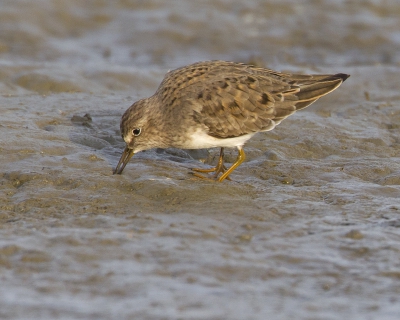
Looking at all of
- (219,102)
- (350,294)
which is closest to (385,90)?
(219,102)

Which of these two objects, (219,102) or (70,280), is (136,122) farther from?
(70,280)

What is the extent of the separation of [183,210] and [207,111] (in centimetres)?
154

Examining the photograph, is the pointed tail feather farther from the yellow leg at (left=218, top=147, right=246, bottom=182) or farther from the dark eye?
the dark eye

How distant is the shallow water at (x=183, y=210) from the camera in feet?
19.2

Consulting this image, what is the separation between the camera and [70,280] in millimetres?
6035

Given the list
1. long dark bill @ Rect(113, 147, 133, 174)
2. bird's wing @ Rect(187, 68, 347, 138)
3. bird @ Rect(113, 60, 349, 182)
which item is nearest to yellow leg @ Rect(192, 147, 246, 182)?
bird @ Rect(113, 60, 349, 182)

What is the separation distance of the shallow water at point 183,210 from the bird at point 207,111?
0.35 metres

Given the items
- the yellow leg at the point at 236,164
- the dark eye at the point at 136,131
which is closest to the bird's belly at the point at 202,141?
the yellow leg at the point at 236,164

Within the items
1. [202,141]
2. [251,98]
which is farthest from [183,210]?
[251,98]

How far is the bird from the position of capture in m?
8.54

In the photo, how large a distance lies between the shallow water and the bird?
348mm

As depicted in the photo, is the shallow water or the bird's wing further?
the bird's wing

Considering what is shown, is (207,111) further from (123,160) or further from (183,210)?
(183,210)

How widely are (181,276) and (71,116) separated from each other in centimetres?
484
